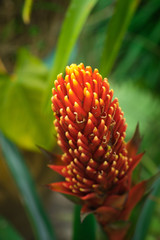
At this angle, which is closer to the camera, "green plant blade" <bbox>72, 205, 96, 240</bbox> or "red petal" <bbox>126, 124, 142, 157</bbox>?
"red petal" <bbox>126, 124, 142, 157</bbox>

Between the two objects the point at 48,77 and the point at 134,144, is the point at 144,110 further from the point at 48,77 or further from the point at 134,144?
the point at 134,144

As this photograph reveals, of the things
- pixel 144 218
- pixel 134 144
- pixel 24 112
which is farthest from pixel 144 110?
pixel 134 144

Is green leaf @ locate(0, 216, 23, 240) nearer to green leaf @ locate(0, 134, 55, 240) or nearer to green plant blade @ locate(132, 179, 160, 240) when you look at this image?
green leaf @ locate(0, 134, 55, 240)

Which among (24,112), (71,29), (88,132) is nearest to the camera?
(88,132)

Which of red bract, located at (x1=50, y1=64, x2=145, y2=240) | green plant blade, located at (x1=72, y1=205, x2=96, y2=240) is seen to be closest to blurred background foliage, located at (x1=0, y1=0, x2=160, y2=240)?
green plant blade, located at (x1=72, y1=205, x2=96, y2=240)

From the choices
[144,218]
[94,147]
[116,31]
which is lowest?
[144,218]

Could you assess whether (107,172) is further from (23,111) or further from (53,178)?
(53,178)
